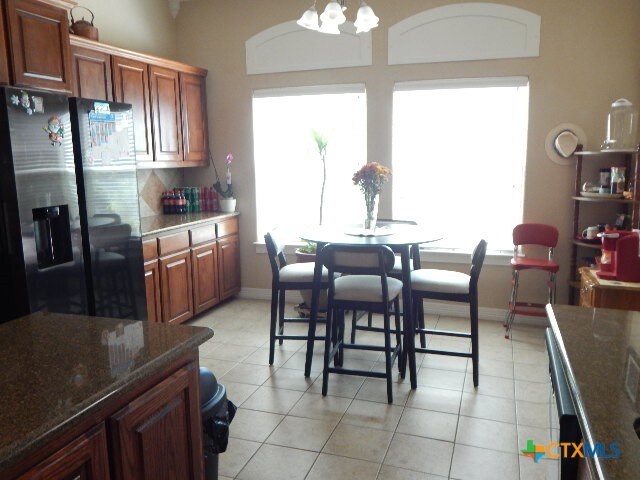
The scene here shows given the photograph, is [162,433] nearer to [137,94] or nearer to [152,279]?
[152,279]

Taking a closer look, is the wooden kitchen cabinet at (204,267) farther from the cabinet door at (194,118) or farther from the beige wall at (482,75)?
the cabinet door at (194,118)

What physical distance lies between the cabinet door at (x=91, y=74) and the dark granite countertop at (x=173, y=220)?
970mm

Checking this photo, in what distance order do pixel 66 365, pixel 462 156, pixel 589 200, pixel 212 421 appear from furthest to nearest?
1. pixel 462 156
2. pixel 589 200
3. pixel 212 421
4. pixel 66 365

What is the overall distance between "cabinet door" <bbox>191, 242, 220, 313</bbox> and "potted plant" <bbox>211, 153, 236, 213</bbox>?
451 mm

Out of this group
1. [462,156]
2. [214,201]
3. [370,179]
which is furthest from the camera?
[214,201]

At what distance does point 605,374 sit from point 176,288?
342 cm

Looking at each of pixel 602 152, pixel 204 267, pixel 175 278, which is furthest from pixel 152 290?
pixel 602 152

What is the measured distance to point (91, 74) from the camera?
12.0ft

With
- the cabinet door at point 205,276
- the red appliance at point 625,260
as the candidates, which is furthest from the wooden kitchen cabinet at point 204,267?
the red appliance at point 625,260

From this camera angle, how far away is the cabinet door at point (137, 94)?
388 cm

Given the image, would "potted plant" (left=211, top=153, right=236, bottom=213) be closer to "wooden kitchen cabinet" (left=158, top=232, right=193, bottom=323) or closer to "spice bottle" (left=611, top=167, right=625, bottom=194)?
"wooden kitchen cabinet" (left=158, top=232, right=193, bottom=323)

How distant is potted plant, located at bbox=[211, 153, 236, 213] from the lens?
4938 millimetres

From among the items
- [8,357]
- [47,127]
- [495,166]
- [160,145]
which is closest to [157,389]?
[8,357]

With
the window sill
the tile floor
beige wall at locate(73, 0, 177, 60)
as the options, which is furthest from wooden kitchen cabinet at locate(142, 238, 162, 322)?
→ the window sill
